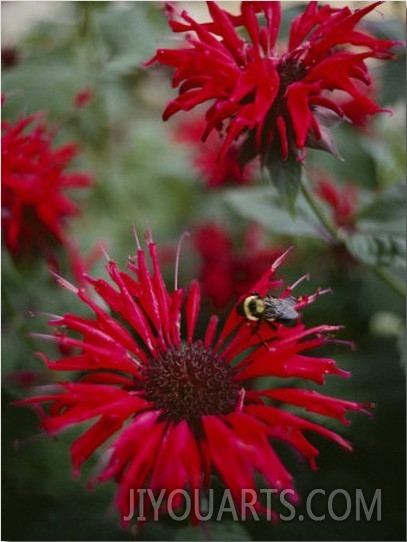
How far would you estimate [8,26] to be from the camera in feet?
3.19

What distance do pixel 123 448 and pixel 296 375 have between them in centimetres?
12

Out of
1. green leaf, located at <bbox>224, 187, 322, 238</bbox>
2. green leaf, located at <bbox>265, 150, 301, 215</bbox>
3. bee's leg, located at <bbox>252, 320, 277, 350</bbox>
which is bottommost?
green leaf, located at <bbox>224, 187, 322, 238</bbox>

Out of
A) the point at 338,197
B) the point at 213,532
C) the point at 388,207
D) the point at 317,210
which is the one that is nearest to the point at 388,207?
the point at 388,207

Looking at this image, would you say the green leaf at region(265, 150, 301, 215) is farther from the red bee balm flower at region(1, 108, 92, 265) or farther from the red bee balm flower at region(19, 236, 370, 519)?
the red bee balm flower at region(1, 108, 92, 265)

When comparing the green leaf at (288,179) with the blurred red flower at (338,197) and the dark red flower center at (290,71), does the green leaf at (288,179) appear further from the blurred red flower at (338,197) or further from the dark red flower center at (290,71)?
the blurred red flower at (338,197)

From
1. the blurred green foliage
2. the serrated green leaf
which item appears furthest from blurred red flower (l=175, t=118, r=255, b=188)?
the serrated green leaf

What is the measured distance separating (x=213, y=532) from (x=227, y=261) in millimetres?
424

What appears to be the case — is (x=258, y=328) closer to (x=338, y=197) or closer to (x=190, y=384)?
(x=190, y=384)

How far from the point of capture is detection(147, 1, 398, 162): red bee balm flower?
1.76 ft

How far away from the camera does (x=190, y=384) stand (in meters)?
0.51

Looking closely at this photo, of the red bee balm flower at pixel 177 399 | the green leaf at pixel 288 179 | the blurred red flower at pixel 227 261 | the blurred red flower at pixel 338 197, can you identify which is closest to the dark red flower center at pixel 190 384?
the red bee balm flower at pixel 177 399

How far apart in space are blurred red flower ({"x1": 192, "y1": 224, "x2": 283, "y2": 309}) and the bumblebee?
0.83 feet

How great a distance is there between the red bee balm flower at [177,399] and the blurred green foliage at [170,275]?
0.26ft

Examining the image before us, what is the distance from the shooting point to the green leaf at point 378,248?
647mm
